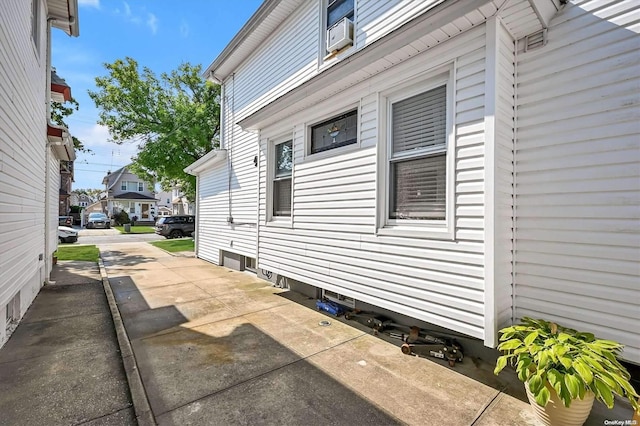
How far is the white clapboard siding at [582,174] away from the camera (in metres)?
2.42

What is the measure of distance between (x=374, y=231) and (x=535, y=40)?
2.65 m

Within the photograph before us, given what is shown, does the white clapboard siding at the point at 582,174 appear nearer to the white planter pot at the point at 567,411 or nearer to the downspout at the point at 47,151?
the white planter pot at the point at 567,411

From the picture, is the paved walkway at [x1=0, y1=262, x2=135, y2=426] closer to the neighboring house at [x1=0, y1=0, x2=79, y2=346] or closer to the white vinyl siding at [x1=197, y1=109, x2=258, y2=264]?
the neighboring house at [x1=0, y1=0, x2=79, y2=346]

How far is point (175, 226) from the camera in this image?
20469 mm

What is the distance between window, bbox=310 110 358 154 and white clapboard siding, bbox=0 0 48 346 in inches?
155

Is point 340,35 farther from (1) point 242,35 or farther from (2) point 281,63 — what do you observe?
(1) point 242,35

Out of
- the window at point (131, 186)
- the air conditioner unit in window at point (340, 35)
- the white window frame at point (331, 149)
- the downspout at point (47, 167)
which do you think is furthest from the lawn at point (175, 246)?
the window at point (131, 186)

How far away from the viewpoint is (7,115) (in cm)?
351

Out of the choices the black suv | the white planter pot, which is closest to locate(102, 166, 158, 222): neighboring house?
the black suv

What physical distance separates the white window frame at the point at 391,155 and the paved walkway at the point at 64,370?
3.24 metres

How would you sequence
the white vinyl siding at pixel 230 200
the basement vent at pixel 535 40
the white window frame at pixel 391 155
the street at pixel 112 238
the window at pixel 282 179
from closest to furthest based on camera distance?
the basement vent at pixel 535 40 < the white window frame at pixel 391 155 < the window at pixel 282 179 < the white vinyl siding at pixel 230 200 < the street at pixel 112 238

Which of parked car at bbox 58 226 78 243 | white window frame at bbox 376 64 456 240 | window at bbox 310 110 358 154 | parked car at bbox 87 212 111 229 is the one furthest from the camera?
parked car at bbox 87 212 111 229

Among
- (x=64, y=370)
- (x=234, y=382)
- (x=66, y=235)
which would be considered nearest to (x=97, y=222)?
(x=66, y=235)

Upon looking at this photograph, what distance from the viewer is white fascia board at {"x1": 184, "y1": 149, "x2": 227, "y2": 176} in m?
8.98
